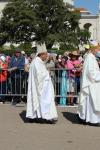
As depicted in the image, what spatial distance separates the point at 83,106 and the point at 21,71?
15.1 ft

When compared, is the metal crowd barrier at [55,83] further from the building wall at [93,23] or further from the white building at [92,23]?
the building wall at [93,23]

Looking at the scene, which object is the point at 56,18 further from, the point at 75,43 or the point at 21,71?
the point at 21,71

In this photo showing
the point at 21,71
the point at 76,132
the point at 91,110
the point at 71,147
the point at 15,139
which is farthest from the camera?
the point at 21,71

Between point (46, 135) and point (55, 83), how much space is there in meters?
5.58

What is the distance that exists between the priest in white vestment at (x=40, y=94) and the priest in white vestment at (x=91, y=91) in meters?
0.73

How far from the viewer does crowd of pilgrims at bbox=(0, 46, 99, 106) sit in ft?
53.3

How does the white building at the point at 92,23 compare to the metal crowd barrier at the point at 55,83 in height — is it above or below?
below

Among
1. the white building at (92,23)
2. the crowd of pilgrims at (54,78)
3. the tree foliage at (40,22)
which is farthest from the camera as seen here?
the white building at (92,23)

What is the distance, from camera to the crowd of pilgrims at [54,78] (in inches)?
639

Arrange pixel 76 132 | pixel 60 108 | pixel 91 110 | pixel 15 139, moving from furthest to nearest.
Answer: pixel 60 108
pixel 91 110
pixel 76 132
pixel 15 139

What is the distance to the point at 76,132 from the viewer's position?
445 inches

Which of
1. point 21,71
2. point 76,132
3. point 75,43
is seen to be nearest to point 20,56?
point 21,71

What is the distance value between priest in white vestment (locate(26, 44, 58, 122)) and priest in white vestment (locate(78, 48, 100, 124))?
0.73 meters

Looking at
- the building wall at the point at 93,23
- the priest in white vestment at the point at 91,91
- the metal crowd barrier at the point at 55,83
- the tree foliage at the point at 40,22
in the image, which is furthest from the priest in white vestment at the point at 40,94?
the building wall at the point at 93,23
